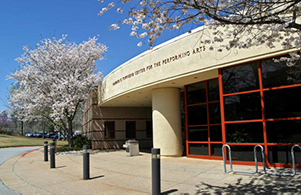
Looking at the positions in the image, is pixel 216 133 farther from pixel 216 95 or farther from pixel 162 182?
pixel 162 182

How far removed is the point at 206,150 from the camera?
36.8ft

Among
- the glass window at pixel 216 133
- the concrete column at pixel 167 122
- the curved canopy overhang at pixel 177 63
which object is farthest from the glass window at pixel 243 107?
the concrete column at pixel 167 122

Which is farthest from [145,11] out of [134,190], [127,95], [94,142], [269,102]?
[94,142]

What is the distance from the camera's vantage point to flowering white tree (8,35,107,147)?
60.0 feet

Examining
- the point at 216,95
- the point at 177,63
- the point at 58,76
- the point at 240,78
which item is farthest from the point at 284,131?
the point at 58,76

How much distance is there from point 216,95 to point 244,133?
2.74 metres

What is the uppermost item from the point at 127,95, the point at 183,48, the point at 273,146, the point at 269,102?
the point at 183,48

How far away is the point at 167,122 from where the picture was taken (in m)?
12.8

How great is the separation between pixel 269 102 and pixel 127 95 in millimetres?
8883

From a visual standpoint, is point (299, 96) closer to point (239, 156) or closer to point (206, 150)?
point (239, 156)

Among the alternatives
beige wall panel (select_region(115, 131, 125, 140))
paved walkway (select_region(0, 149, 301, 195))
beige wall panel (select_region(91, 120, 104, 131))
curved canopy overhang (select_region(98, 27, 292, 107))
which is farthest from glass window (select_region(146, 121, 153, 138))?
paved walkway (select_region(0, 149, 301, 195))

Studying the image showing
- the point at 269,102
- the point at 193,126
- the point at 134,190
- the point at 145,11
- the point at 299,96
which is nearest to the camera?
the point at 145,11

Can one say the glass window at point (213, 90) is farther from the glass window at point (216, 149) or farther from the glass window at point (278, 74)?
the glass window at point (278, 74)

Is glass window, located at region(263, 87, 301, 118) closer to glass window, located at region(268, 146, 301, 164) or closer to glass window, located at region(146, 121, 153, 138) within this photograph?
glass window, located at region(268, 146, 301, 164)
